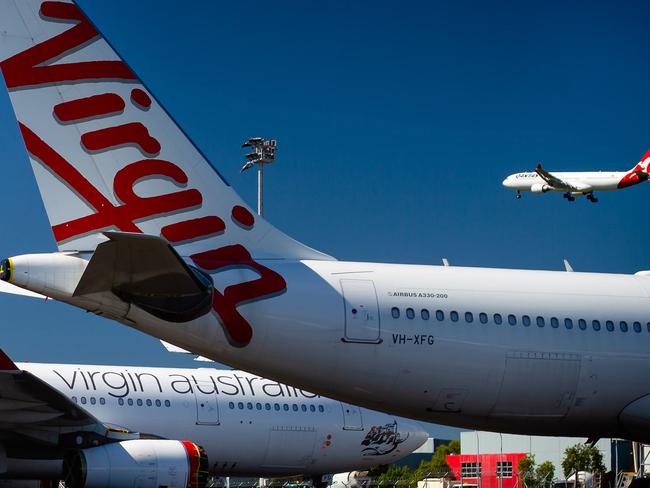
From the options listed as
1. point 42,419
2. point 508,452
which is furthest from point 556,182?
point 42,419

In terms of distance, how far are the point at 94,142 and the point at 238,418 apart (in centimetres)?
1202

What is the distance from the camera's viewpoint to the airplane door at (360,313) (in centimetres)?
1217

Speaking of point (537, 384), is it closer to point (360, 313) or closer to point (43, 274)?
point (360, 313)

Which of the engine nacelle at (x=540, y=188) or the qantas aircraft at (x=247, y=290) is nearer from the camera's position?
the qantas aircraft at (x=247, y=290)

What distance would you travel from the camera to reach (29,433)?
19.0 m

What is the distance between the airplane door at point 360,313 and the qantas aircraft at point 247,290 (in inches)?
Result: 0.7

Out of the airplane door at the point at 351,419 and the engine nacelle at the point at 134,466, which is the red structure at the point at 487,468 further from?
the engine nacelle at the point at 134,466

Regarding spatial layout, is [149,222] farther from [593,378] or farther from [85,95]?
[593,378]

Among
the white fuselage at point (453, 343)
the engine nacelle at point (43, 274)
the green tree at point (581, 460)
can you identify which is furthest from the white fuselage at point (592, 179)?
the engine nacelle at point (43, 274)

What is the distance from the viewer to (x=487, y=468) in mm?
56906

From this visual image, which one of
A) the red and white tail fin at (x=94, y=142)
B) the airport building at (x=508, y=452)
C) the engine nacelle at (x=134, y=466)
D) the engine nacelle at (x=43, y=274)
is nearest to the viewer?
the engine nacelle at (x=43, y=274)

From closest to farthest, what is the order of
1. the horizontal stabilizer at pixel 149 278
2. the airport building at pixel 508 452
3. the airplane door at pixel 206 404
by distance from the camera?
the horizontal stabilizer at pixel 149 278 → the airplane door at pixel 206 404 → the airport building at pixel 508 452

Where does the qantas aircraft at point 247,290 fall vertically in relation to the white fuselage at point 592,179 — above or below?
below

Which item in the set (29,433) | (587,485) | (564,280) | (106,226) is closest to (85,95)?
(106,226)
